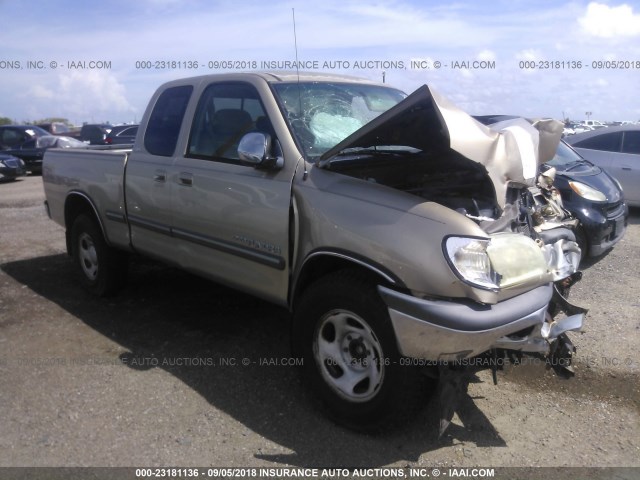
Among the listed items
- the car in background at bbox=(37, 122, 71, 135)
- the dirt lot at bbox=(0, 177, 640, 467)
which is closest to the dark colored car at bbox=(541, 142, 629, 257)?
the dirt lot at bbox=(0, 177, 640, 467)

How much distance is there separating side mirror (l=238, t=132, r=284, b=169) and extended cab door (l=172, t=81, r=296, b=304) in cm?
7

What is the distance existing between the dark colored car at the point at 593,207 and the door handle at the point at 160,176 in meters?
3.52

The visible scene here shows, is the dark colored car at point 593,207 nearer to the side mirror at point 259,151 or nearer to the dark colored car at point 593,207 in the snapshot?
the dark colored car at point 593,207

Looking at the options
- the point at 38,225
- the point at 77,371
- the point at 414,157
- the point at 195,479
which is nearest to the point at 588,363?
the point at 414,157

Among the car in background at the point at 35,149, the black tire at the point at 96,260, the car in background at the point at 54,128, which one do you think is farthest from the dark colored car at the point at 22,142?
the black tire at the point at 96,260

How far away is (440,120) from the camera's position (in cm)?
291

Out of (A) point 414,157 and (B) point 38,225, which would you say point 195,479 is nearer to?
(A) point 414,157

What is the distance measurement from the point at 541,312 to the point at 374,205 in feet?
3.42

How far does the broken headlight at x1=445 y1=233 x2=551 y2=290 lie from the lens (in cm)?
284

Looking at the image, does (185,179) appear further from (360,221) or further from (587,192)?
(587,192)

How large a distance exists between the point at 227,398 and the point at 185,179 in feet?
5.33

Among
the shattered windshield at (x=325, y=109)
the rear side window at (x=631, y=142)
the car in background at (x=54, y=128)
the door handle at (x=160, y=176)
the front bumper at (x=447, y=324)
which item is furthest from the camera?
the car in background at (x=54, y=128)

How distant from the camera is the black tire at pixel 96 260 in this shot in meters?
5.46

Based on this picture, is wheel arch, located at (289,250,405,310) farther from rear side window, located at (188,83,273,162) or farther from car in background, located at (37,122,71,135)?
car in background, located at (37,122,71,135)
